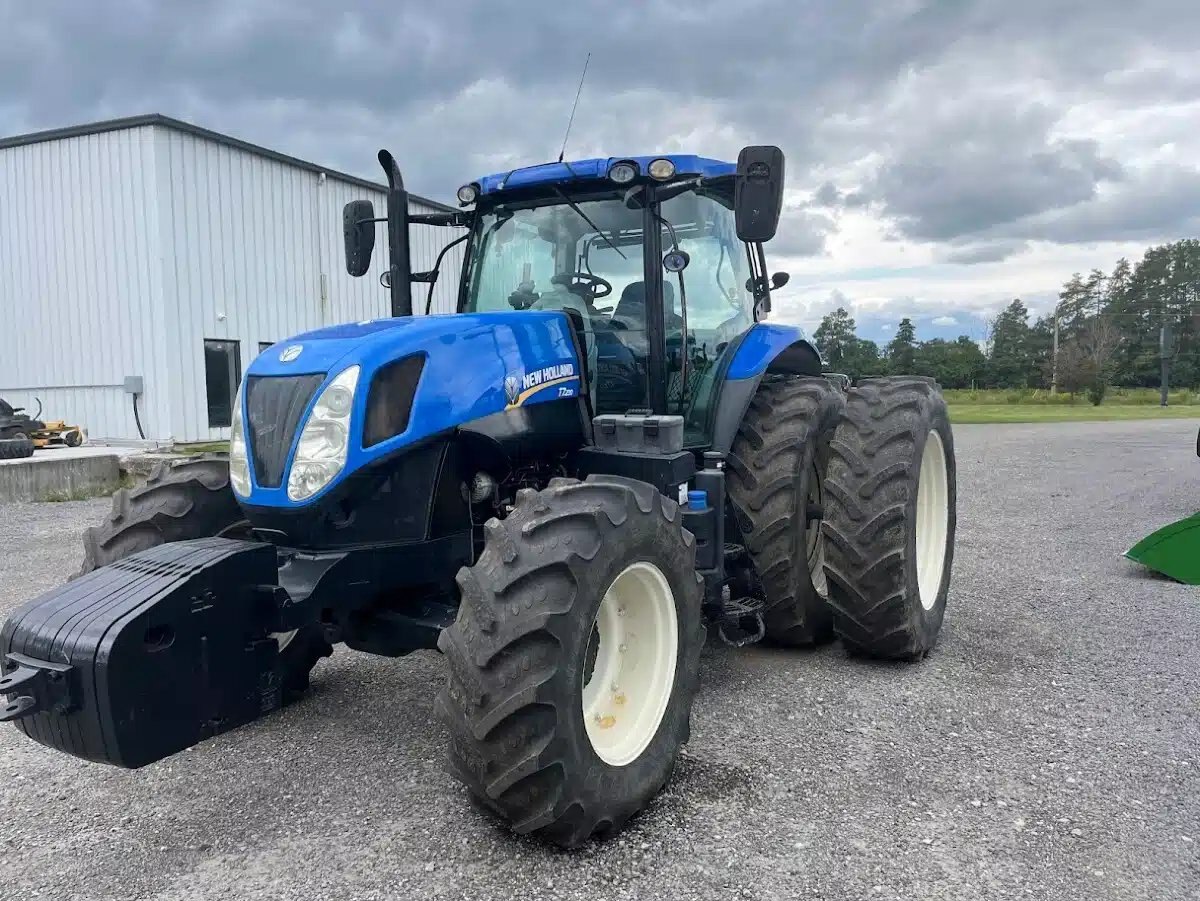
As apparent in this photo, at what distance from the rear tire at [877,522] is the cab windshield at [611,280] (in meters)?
0.78

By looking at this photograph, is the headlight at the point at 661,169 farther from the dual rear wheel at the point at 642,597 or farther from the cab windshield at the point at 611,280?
the dual rear wheel at the point at 642,597

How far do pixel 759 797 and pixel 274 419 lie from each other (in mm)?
2111

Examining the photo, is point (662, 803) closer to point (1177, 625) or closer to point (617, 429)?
point (617, 429)

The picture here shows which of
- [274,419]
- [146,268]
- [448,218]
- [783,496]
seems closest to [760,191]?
[783,496]

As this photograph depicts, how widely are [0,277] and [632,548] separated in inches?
700

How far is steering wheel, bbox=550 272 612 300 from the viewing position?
436 cm

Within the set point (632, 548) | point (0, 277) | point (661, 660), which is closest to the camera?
point (632, 548)

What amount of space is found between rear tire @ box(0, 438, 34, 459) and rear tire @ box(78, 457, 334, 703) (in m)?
10.2

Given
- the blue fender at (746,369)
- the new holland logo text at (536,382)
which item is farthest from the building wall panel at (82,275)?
the new holland logo text at (536,382)

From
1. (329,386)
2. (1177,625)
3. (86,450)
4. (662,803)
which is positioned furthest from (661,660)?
(86,450)

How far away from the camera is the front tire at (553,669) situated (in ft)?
8.54

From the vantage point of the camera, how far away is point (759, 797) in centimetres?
318

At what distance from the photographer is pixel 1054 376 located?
2062 inches

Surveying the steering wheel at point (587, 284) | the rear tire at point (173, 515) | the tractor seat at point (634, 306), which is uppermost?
the steering wheel at point (587, 284)
